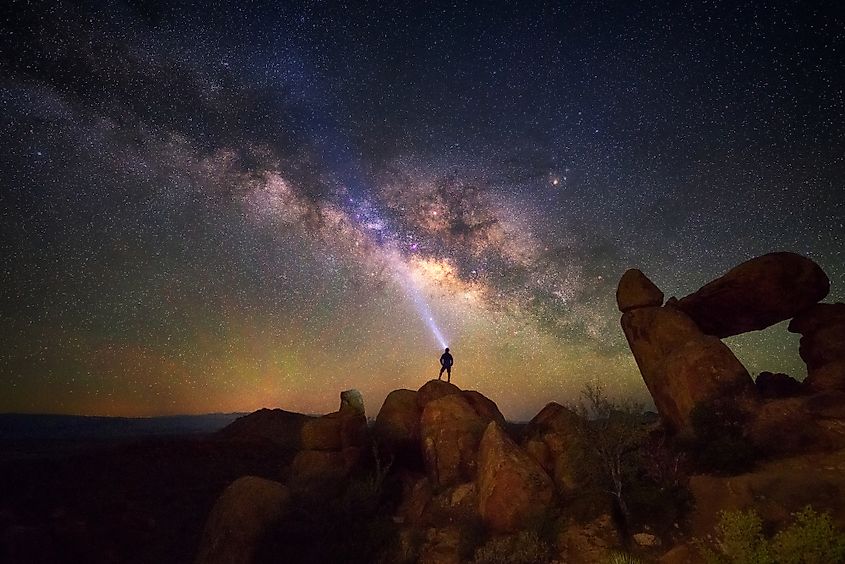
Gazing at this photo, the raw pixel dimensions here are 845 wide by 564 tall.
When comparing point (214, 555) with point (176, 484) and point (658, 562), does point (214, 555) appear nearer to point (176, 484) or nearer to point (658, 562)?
point (658, 562)

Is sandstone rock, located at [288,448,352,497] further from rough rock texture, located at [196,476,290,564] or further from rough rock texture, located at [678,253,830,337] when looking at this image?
rough rock texture, located at [678,253,830,337]

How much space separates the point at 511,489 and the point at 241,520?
10943mm

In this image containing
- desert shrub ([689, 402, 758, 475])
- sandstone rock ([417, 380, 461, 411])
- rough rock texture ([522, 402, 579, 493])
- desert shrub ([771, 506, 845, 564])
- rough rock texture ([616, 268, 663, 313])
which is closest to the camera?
desert shrub ([771, 506, 845, 564])

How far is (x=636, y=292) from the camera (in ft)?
88.1

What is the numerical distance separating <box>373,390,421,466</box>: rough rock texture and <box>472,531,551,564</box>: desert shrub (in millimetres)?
9467

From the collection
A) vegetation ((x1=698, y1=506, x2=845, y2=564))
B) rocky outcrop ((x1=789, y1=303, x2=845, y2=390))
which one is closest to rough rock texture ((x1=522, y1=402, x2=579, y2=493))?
vegetation ((x1=698, y1=506, x2=845, y2=564))

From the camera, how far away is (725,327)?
2666 cm

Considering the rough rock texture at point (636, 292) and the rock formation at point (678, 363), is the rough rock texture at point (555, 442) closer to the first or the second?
the rock formation at point (678, 363)

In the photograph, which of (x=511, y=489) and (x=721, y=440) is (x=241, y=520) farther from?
(x=721, y=440)

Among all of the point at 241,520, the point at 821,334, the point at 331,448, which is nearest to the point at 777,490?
the point at 821,334

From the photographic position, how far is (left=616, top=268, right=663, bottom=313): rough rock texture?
2652 cm

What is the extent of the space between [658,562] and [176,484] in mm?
32383

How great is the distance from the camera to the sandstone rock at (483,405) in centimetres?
2555

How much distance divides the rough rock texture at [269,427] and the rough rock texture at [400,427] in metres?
29.3
